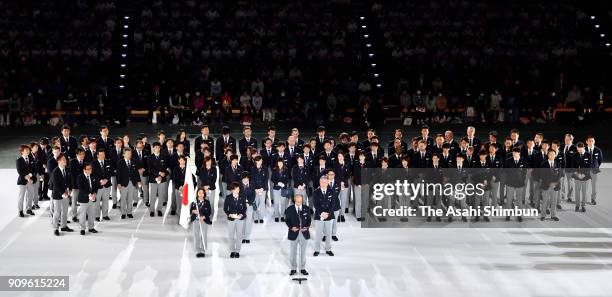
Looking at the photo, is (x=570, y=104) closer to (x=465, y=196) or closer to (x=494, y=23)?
(x=494, y=23)

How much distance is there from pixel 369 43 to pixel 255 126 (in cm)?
622

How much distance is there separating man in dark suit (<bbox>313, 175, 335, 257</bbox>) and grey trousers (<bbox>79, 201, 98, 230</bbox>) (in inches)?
188

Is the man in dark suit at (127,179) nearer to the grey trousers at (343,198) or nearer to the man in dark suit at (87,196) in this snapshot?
the man in dark suit at (87,196)

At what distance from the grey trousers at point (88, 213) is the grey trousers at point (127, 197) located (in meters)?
1.04

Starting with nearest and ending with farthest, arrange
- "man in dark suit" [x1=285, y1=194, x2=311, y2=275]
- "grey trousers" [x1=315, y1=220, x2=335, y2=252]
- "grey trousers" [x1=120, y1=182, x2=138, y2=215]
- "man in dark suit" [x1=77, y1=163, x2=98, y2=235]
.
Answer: "man in dark suit" [x1=285, y1=194, x2=311, y2=275] < "grey trousers" [x1=315, y1=220, x2=335, y2=252] < "man in dark suit" [x1=77, y1=163, x2=98, y2=235] < "grey trousers" [x1=120, y1=182, x2=138, y2=215]

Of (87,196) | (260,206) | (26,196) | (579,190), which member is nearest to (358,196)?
(260,206)

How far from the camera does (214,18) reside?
110ft

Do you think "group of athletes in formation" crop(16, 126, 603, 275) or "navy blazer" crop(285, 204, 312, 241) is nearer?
"navy blazer" crop(285, 204, 312, 241)

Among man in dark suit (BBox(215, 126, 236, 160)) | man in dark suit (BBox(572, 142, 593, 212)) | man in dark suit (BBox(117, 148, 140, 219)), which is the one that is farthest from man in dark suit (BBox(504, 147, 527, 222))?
man in dark suit (BBox(117, 148, 140, 219))

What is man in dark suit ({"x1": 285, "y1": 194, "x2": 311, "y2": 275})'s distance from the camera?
14.6 meters

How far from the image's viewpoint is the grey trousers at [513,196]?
18.3 metres

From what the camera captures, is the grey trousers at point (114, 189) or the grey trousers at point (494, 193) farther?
the grey trousers at point (114, 189)

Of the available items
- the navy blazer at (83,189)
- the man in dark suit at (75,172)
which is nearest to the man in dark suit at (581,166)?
the navy blazer at (83,189)

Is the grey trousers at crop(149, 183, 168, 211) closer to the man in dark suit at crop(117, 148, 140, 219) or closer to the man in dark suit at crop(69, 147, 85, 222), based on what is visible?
the man in dark suit at crop(117, 148, 140, 219)
